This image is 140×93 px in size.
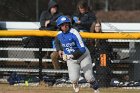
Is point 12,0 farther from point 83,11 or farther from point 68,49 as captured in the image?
point 68,49

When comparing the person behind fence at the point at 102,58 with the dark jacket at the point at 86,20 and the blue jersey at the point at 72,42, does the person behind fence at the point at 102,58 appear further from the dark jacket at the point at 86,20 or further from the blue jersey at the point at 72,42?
the blue jersey at the point at 72,42

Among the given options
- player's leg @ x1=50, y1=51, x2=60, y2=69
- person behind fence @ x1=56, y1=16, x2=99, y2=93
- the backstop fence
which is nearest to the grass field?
the backstop fence

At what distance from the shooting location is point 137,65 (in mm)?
11625

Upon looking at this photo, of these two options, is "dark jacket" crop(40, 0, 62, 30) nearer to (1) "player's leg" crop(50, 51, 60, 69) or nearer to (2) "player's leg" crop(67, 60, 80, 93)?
(1) "player's leg" crop(50, 51, 60, 69)

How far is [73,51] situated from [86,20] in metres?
1.66

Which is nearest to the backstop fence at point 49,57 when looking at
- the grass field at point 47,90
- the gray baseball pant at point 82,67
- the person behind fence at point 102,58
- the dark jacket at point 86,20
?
the person behind fence at point 102,58

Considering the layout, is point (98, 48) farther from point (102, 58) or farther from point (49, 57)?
point (49, 57)

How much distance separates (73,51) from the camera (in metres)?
9.98

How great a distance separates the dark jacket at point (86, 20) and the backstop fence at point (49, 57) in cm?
39

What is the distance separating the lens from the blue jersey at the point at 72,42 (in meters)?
9.91

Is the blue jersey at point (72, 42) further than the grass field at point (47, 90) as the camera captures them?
No

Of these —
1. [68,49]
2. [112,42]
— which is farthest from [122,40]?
[68,49]

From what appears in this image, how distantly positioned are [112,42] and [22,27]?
8.08 feet

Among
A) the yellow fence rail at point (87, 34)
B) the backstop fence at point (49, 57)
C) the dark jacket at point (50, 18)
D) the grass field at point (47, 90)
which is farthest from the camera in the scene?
the dark jacket at point (50, 18)
